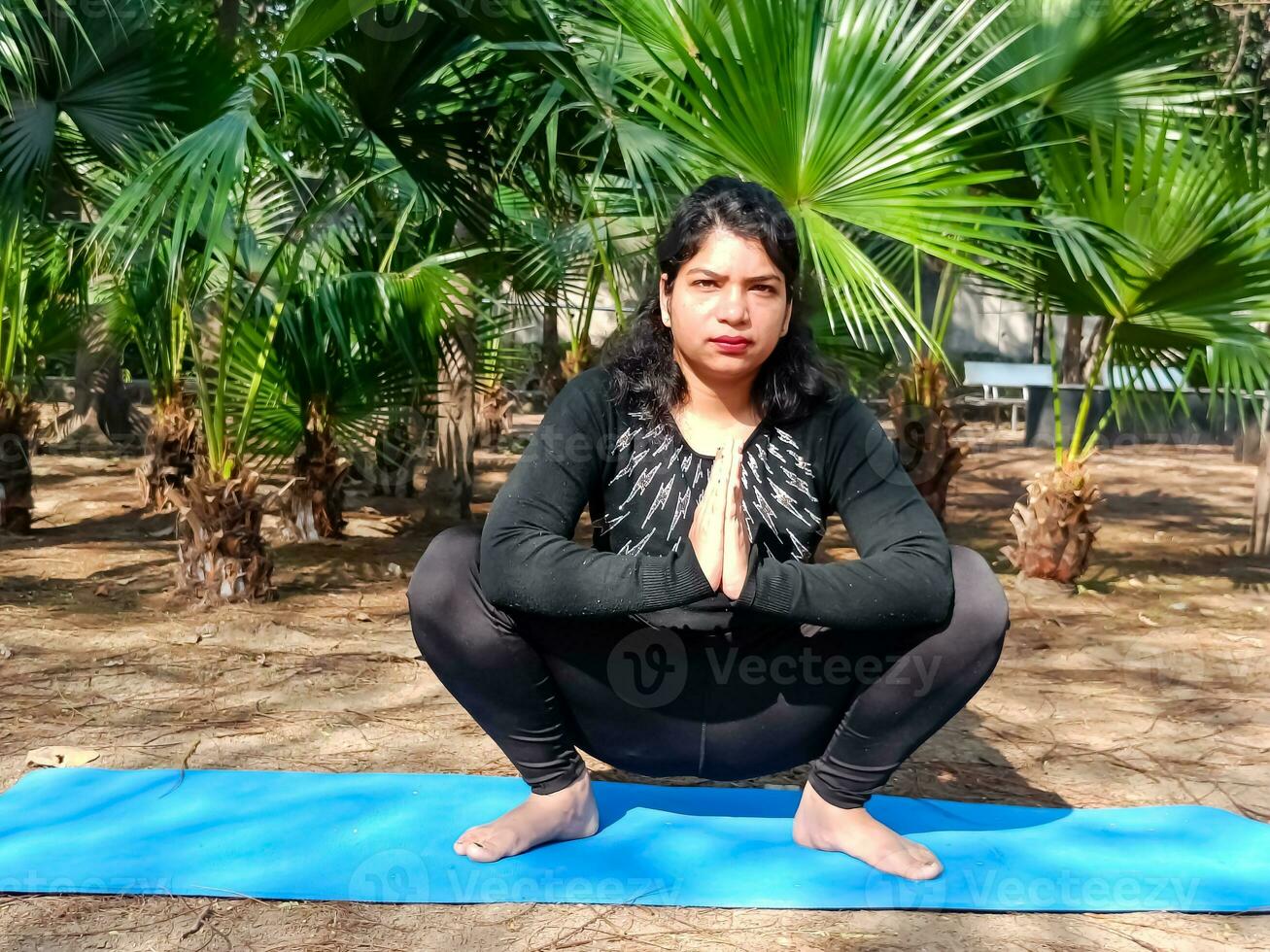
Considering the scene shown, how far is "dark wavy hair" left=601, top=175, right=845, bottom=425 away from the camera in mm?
1938

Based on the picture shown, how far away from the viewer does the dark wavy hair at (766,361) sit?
76.3 inches

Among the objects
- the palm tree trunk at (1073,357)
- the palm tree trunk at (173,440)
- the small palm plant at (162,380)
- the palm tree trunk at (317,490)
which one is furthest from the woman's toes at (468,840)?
the palm tree trunk at (1073,357)

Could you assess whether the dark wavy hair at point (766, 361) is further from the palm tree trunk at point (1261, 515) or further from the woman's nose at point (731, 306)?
the palm tree trunk at point (1261, 515)

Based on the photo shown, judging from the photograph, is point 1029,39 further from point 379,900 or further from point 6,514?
point 6,514

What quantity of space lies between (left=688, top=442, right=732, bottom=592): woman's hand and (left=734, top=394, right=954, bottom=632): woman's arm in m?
0.05

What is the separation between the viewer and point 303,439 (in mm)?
5195

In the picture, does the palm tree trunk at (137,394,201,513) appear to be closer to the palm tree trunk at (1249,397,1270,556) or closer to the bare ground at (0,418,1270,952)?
the bare ground at (0,418,1270,952)

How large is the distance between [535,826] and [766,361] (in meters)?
0.92

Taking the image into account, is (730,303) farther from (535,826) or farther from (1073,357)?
(1073,357)

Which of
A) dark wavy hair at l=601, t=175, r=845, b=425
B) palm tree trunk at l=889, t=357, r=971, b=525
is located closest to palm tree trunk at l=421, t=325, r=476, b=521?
palm tree trunk at l=889, t=357, r=971, b=525

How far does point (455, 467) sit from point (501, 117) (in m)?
2.59

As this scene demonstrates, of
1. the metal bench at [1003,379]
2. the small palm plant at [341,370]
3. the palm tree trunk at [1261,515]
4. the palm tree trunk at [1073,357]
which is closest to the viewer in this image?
the small palm plant at [341,370]

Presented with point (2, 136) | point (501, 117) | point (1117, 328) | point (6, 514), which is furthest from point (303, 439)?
point (1117, 328)

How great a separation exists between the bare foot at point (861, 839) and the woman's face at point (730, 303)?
2.59ft
